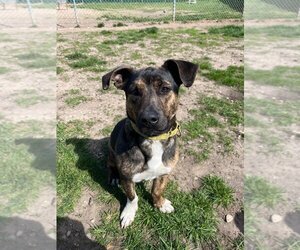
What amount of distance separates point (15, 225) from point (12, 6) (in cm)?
2078

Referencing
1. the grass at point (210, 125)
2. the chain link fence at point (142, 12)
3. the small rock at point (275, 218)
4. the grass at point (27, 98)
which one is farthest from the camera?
the chain link fence at point (142, 12)

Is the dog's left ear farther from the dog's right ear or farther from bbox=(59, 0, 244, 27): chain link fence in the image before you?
bbox=(59, 0, 244, 27): chain link fence

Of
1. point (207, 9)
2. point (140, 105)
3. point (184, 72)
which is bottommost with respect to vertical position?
point (207, 9)

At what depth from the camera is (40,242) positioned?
3213 millimetres

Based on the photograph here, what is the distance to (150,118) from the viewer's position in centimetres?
269

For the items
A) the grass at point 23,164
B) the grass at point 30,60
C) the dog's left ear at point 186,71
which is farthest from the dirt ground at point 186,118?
the dog's left ear at point 186,71

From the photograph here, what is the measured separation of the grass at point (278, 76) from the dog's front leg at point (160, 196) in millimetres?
4425

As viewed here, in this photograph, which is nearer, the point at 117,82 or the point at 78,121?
the point at 117,82

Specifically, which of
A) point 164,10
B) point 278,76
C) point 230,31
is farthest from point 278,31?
point 164,10

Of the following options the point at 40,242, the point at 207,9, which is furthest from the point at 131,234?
the point at 207,9

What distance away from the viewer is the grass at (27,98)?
6.20m

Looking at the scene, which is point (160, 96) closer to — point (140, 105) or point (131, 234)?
point (140, 105)

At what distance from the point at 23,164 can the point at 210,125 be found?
3045 millimetres

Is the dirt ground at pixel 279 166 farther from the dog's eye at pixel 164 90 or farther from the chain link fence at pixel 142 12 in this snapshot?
the chain link fence at pixel 142 12
